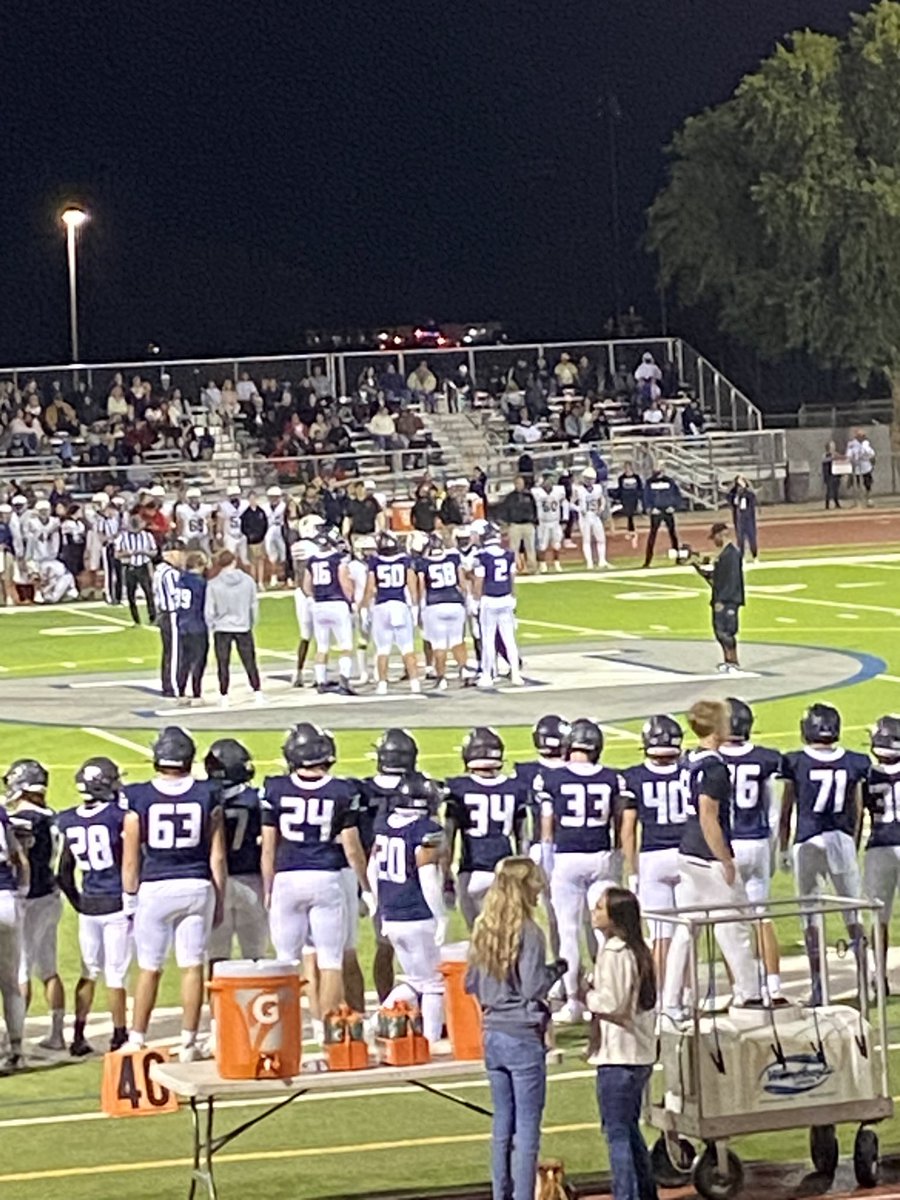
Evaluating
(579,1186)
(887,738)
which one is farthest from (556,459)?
(579,1186)

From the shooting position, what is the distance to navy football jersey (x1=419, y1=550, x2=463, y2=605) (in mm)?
23766

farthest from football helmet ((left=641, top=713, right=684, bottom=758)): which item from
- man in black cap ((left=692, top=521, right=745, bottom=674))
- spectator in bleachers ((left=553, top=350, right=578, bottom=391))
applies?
spectator in bleachers ((left=553, top=350, right=578, bottom=391))

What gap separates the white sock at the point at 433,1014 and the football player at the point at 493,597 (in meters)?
13.4

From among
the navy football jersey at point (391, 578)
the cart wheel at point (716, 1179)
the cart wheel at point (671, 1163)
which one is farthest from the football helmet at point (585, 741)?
the navy football jersey at point (391, 578)

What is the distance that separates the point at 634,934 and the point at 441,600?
51.4ft

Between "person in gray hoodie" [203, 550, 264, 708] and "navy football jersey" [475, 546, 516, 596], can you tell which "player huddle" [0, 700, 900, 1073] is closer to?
"person in gray hoodie" [203, 550, 264, 708]

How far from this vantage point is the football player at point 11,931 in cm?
1142

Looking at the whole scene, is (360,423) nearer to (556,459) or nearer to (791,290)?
(556,459)

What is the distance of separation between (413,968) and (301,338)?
58.9m

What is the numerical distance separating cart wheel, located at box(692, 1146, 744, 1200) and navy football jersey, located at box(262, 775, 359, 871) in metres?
2.88

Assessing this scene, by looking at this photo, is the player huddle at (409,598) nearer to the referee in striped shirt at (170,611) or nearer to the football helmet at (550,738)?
the referee in striped shirt at (170,611)

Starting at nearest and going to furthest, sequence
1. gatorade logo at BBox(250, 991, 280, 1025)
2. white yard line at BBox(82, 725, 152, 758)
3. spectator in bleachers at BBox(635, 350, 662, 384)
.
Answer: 1. gatorade logo at BBox(250, 991, 280, 1025)
2. white yard line at BBox(82, 725, 152, 758)
3. spectator in bleachers at BBox(635, 350, 662, 384)

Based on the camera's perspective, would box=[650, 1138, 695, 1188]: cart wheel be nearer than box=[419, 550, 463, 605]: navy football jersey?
Yes

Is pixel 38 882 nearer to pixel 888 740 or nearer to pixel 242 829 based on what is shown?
pixel 242 829
